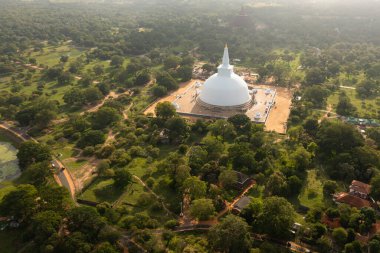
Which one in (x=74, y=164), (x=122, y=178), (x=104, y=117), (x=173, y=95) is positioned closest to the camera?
(x=122, y=178)

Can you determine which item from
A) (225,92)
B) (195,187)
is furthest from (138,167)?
(225,92)

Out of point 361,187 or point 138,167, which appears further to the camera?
point 138,167

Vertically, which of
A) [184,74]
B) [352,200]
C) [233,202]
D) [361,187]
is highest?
[361,187]

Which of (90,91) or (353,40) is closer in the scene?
(90,91)

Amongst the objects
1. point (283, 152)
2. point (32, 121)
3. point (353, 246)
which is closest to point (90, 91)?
point (32, 121)

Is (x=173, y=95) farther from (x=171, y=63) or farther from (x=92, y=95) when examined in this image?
(x=171, y=63)

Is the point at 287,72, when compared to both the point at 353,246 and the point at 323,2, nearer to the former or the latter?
the point at 353,246

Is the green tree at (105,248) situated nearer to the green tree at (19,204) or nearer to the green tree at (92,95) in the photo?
the green tree at (19,204)

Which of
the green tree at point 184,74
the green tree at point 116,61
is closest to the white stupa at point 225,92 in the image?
the green tree at point 184,74
